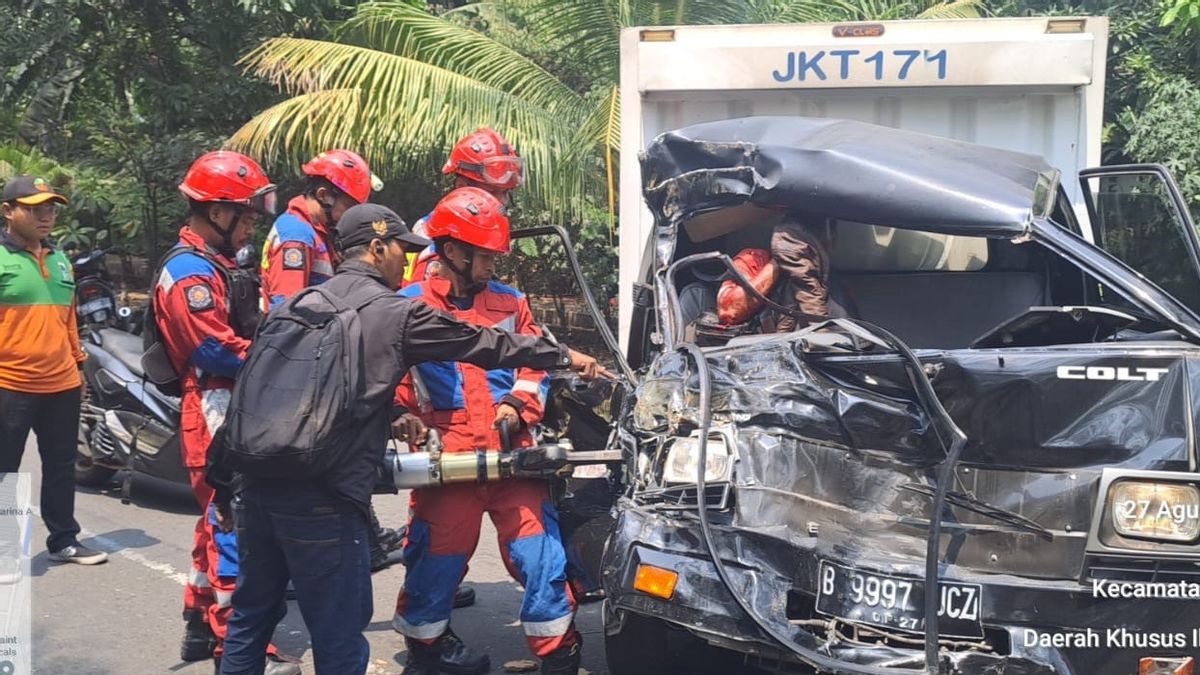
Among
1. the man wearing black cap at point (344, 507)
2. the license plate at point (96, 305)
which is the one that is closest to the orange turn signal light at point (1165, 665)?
the man wearing black cap at point (344, 507)

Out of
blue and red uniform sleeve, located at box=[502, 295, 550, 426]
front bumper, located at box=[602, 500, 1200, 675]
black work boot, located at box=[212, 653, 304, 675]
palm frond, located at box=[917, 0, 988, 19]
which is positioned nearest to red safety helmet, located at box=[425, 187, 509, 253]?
blue and red uniform sleeve, located at box=[502, 295, 550, 426]

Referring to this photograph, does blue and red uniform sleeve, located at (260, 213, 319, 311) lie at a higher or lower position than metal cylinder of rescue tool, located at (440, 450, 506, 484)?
higher

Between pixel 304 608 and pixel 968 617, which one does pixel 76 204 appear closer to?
pixel 304 608

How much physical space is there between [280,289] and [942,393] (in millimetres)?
2886

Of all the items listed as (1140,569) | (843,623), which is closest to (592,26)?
(843,623)

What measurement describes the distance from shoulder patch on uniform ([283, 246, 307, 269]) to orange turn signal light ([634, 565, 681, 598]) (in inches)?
93.7

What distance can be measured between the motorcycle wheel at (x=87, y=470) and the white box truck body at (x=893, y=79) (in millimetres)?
3741

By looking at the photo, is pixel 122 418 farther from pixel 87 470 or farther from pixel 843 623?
pixel 843 623

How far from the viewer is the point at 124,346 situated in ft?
25.2

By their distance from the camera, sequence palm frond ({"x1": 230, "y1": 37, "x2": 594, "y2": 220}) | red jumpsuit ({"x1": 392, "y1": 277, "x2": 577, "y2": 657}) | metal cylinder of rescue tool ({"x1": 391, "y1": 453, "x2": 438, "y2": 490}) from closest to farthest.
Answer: metal cylinder of rescue tool ({"x1": 391, "y1": 453, "x2": 438, "y2": 490}) < red jumpsuit ({"x1": 392, "y1": 277, "x2": 577, "y2": 657}) < palm frond ({"x1": 230, "y1": 37, "x2": 594, "y2": 220})

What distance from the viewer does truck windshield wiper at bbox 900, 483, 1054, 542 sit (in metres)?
3.55

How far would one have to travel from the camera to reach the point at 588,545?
463cm

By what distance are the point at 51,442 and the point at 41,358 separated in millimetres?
426

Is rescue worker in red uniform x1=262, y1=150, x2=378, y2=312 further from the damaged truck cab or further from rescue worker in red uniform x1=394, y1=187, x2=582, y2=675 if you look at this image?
the damaged truck cab
